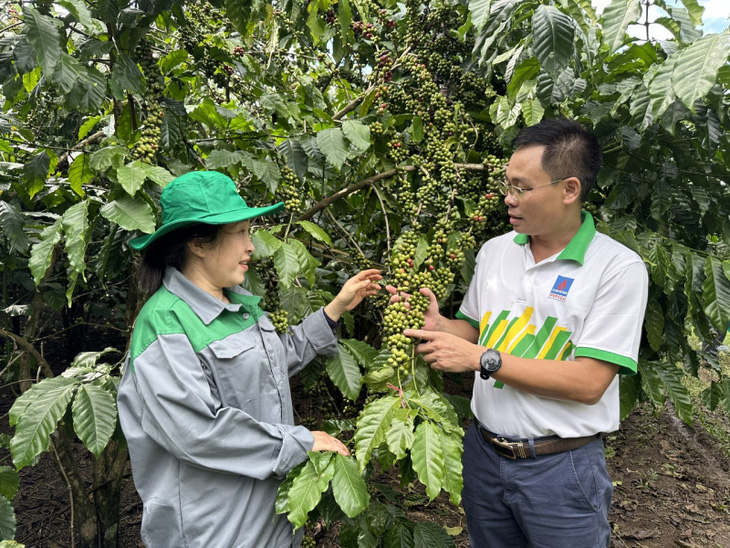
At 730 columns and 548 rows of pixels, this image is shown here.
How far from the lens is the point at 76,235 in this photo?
1562 millimetres

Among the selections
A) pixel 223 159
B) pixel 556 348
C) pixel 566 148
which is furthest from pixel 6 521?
pixel 566 148

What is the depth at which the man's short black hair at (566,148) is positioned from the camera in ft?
5.40

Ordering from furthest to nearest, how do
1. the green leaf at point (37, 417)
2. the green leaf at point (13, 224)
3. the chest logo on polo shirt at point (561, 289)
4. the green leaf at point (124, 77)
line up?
the green leaf at point (13, 224) → the green leaf at point (124, 77) → the chest logo on polo shirt at point (561, 289) → the green leaf at point (37, 417)

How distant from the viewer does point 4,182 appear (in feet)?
7.88

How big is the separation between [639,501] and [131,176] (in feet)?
12.1

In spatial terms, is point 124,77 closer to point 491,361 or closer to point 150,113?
point 150,113

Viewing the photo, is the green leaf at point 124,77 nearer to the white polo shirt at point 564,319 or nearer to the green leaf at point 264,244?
the green leaf at point 264,244

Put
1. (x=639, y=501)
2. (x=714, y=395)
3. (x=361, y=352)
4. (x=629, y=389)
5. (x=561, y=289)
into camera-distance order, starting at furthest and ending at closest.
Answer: (x=639, y=501) < (x=714, y=395) < (x=629, y=389) < (x=361, y=352) < (x=561, y=289)

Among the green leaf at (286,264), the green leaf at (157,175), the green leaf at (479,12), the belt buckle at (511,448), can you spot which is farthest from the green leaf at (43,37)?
the belt buckle at (511,448)

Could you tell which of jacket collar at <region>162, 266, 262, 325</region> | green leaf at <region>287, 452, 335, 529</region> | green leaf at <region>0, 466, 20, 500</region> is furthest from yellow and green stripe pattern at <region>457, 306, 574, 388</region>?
green leaf at <region>0, 466, 20, 500</region>

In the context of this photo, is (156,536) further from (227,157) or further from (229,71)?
(229,71)

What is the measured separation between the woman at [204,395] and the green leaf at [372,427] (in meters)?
0.12

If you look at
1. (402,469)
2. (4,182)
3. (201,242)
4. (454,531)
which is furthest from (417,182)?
(454,531)

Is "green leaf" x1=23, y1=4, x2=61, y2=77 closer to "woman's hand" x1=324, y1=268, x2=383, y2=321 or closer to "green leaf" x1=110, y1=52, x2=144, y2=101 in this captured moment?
"green leaf" x1=110, y1=52, x2=144, y2=101
